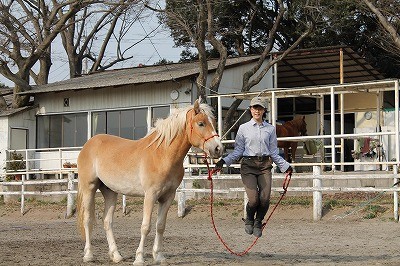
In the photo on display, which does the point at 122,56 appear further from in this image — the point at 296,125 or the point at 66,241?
the point at 66,241

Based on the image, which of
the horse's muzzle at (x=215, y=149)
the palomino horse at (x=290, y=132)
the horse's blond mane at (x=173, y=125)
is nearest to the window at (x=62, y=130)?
the palomino horse at (x=290, y=132)

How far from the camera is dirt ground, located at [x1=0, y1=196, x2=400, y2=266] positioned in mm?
10367

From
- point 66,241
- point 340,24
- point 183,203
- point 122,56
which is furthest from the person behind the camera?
point 122,56

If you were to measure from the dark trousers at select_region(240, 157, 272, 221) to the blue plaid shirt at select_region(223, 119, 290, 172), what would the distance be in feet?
0.31

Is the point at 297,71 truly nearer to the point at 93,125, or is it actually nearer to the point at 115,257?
the point at 93,125

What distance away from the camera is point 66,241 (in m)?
13.3

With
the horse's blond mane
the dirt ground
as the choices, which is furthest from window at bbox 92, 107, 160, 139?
the horse's blond mane

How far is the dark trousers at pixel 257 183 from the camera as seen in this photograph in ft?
30.8

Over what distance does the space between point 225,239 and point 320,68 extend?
17.5m

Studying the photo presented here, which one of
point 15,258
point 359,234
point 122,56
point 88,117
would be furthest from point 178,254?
point 122,56

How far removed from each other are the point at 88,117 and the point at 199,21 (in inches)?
282

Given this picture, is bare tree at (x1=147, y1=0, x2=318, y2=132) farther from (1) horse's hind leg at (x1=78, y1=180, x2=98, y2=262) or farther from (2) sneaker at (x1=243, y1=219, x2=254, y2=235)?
(2) sneaker at (x1=243, y1=219, x2=254, y2=235)

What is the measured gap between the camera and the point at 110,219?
34.5 ft

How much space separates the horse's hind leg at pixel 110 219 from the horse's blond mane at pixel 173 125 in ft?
4.71
